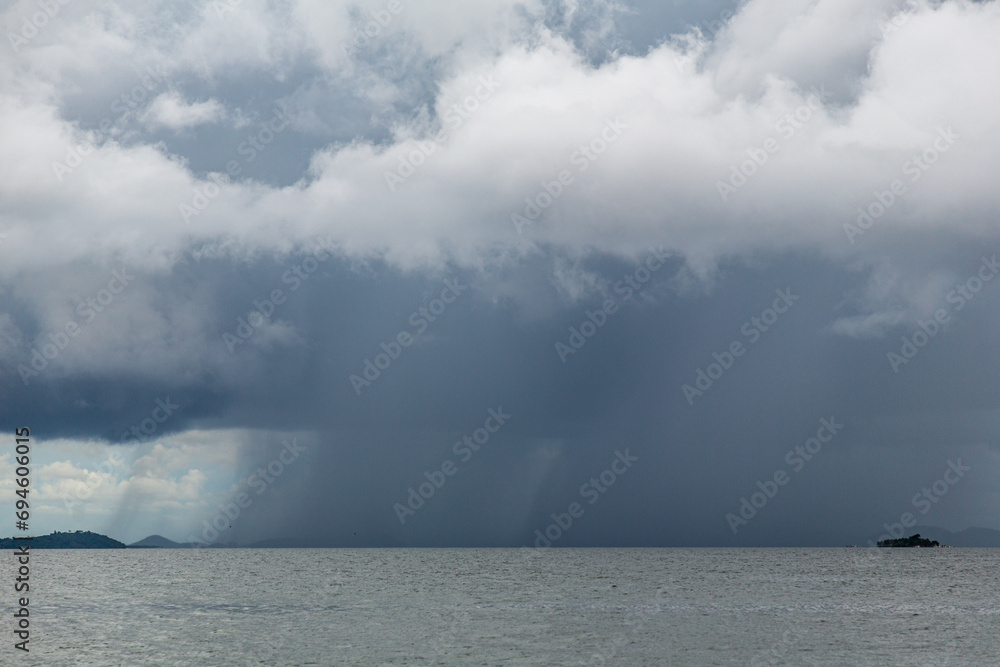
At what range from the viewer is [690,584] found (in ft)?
486

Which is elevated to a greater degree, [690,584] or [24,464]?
[24,464]

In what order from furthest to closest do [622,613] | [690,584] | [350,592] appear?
1. [690,584]
2. [350,592]
3. [622,613]

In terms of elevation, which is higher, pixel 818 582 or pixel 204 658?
pixel 204 658

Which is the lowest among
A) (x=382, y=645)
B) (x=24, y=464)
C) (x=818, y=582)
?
(x=818, y=582)

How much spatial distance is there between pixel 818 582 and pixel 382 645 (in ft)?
399

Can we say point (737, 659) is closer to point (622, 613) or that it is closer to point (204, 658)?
point (622, 613)

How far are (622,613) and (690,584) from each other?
61.5 meters

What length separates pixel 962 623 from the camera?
280 feet

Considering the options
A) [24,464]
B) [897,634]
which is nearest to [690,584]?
[897,634]

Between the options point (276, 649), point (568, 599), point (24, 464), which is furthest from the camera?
point (568, 599)

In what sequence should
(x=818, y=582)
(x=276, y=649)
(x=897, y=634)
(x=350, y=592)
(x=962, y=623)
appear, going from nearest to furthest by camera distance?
(x=276, y=649), (x=897, y=634), (x=962, y=623), (x=350, y=592), (x=818, y=582)

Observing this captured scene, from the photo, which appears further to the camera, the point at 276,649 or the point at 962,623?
the point at 962,623

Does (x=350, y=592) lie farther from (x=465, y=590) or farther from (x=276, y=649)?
(x=276, y=649)

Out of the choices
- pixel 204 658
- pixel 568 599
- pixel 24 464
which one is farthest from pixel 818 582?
pixel 24 464
